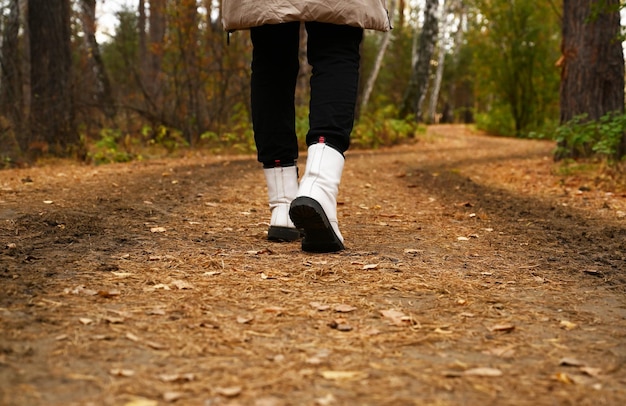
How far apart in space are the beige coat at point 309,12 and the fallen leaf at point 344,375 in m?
1.61

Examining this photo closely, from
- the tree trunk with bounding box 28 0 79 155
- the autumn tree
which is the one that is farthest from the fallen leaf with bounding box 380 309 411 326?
the tree trunk with bounding box 28 0 79 155

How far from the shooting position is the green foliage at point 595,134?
5.79 m

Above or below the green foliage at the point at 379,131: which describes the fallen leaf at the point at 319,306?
below

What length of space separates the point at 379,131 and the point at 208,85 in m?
3.45

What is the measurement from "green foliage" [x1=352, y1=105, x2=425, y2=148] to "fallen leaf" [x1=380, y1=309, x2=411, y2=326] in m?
10.1

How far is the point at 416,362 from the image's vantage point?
5.32ft

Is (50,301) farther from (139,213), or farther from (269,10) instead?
(139,213)

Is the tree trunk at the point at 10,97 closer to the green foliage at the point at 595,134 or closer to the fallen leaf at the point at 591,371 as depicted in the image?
the green foliage at the point at 595,134

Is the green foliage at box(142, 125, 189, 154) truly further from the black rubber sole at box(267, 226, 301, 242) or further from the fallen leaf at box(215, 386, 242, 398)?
the fallen leaf at box(215, 386, 242, 398)

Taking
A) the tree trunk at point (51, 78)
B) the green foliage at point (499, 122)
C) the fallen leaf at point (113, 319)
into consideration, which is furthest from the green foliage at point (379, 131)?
the fallen leaf at point (113, 319)

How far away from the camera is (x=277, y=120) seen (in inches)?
122

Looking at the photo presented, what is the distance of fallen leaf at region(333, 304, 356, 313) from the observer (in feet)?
6.64

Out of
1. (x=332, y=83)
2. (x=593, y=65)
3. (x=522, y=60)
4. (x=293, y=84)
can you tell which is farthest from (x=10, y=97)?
(x=522, y=60)

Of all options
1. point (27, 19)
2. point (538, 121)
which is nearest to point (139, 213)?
point (27, 19)
